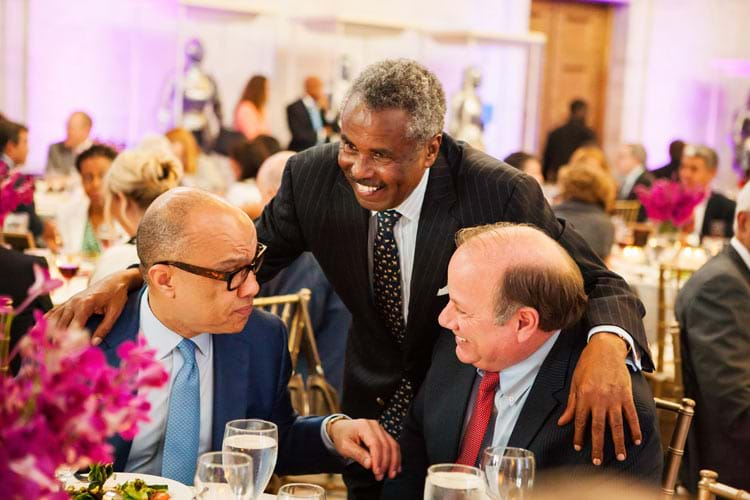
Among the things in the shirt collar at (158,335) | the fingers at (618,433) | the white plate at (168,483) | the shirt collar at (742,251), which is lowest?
the white plate at (168,483)

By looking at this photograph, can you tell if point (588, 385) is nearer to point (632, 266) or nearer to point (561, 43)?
point (632, 266)

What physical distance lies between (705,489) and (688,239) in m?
5.68

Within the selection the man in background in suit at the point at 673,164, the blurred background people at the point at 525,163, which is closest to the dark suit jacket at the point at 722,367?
the blurred background people at the point at 525,163

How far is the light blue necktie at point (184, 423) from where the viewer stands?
7.45 feet

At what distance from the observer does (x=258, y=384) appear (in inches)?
97.7

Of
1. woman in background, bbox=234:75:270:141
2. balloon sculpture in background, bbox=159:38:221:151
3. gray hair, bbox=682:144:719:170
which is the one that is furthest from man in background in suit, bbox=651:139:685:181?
balloon sculpture in background, bbox=159:38:221:151

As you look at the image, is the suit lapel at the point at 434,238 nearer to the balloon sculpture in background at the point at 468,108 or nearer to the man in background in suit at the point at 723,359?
the man in background in suit at the point at 723,359

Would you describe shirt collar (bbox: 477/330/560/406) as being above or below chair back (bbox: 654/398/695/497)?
above

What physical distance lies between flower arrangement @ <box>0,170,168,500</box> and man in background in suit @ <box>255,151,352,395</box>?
2785 millimetres

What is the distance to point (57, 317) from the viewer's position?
2.29 metres

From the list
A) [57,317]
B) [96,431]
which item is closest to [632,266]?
[57,317]

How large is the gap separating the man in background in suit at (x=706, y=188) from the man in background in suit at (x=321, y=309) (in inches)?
141

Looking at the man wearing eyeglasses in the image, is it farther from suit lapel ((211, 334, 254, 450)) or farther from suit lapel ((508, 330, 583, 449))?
suit lapel ((508, 330, 583, 449))

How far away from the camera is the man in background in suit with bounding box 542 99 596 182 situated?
1144 centimetres
